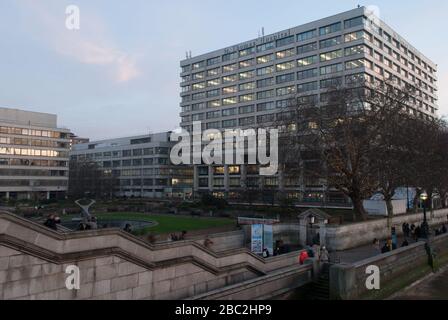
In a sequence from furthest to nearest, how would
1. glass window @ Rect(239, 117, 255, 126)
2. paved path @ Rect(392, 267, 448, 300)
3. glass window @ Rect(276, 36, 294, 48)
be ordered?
1. glass window @ Rect(239, 117, 255, 126)
2. glass window @ Rect(276, 36, 294, 48)
3. paved path @ Rect(392, 267, 448, 300)

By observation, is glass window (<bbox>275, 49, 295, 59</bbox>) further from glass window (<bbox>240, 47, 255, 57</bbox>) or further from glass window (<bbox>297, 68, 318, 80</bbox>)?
glass window (<bbox>240, 47, 255, 57</bbox>)

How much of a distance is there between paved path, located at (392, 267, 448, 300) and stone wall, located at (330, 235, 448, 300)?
3.55 feet

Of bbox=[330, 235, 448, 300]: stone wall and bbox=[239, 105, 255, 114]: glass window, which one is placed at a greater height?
bbox=[239, 105, 255, 114]: glass window

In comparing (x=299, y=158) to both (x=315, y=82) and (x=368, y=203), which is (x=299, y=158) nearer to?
(x=368, y=203)

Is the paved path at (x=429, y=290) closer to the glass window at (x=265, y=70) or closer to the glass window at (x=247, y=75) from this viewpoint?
the glass window at (x=265, y=70)

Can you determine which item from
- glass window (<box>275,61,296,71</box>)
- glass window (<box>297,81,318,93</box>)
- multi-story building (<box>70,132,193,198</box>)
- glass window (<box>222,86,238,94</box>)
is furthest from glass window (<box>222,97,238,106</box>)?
multi-story building (<box>70,132,193,198</box>)

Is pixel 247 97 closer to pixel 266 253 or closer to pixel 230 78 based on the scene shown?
pixel 230 78

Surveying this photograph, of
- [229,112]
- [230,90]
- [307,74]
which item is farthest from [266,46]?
[229,112]

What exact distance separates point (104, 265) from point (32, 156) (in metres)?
100

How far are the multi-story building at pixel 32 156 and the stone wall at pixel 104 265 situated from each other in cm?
9237

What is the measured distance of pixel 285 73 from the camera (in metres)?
90.2

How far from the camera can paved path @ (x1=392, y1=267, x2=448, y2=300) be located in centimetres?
1922

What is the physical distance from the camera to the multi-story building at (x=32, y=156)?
9756 cm
